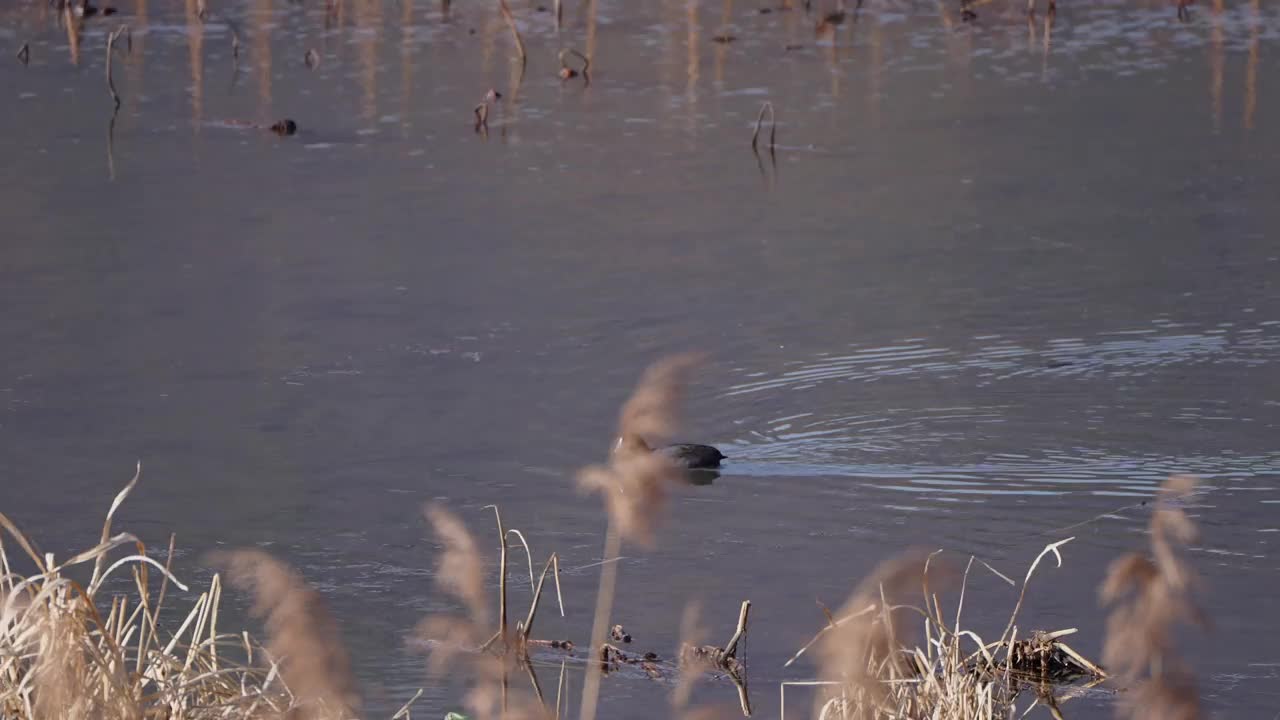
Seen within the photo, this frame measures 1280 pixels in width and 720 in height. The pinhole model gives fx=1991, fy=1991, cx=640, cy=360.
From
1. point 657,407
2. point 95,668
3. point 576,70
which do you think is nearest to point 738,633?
point 95,668

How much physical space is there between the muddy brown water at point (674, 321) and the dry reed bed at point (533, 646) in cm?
16

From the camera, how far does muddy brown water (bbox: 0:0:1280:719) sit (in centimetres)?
656

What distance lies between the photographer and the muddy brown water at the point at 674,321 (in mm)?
6562

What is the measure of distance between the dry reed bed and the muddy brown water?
0.16 metres

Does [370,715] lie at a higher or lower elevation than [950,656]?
lower

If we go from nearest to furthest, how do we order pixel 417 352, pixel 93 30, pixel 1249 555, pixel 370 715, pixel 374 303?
pixel 370 715 → pixel 1249 555 → pixel 417 352 → pixel 374 303 → pixel 93 30

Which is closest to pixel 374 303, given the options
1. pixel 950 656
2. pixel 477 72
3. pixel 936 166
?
pixel 936 166

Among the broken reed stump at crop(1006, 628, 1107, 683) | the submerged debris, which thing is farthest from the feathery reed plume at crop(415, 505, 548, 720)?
the submerged debris

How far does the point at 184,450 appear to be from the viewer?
7.74 meters

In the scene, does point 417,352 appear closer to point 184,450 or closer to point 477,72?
point 184,450

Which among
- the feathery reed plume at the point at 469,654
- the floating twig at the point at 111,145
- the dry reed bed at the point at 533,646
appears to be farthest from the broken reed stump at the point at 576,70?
the dry reed bed at the point at 533,646

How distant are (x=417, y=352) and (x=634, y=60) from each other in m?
10.3

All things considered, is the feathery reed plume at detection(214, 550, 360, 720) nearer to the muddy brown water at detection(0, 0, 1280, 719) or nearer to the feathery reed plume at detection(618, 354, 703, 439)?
the feathery reed plume at detection(618, 354, 703, 439)

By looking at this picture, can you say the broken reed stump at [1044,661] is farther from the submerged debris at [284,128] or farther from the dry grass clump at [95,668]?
the submerged debris at [284,128]
